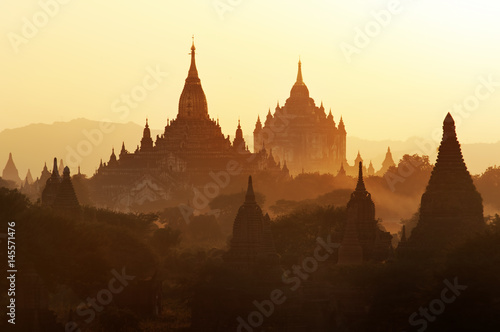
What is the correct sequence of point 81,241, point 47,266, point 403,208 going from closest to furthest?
point 47,266, point 81,241, point 403,208

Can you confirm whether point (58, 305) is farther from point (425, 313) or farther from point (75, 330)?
point (425, 313)

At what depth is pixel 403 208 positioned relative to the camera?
17575 cm

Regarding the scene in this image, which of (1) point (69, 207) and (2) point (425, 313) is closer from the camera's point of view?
(2) point (425, 313)

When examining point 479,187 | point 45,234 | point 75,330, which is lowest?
point 75,330

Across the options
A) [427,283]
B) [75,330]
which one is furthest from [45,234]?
[427,283]

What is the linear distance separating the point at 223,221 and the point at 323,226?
2100 inches
